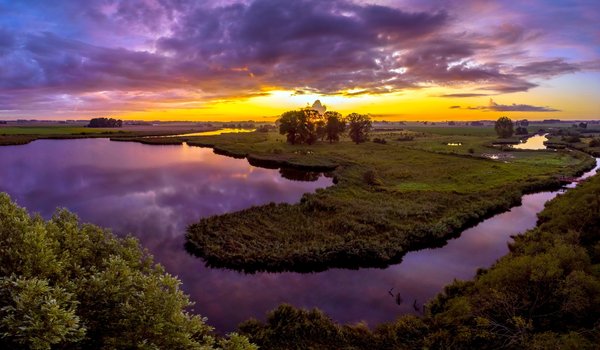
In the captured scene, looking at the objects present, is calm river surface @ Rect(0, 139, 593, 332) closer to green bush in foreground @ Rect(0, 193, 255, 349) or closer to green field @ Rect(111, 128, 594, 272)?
green field @ Rect(111, 128, 594, 272)

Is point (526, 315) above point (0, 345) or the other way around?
the other way around

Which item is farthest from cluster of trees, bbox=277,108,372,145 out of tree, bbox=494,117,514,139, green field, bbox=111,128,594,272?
tree, bbox=494,117,514,139

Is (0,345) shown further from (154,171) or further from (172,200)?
(154,171)

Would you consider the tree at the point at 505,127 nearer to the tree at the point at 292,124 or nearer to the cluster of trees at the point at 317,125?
the cluster of trees at the point at 317,125

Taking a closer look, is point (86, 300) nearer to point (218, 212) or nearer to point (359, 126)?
point (218, 212)

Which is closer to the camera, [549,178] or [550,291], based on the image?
[550,291]

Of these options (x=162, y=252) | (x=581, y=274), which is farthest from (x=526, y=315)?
(x=162, y=252)

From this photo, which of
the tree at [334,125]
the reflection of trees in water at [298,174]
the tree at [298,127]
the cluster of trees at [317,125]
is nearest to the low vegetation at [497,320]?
the reflection of trees in water at [298,174]

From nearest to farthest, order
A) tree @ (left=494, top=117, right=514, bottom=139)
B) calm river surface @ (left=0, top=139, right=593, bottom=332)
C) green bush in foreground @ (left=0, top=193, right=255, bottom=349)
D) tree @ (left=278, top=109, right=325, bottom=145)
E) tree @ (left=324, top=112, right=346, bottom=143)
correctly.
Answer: green bush in foreground @ (left=0, top=193, right=255, bottom=349), calm river surface @ (left=0, top=139, right=593, bottom=332), tree @ (left=278, top=109, right=325, bottom=145), tree @ (left=324, top=112, right=346, bottom=143), tree @ (left=494, top=117, right=514, bottom=139)
